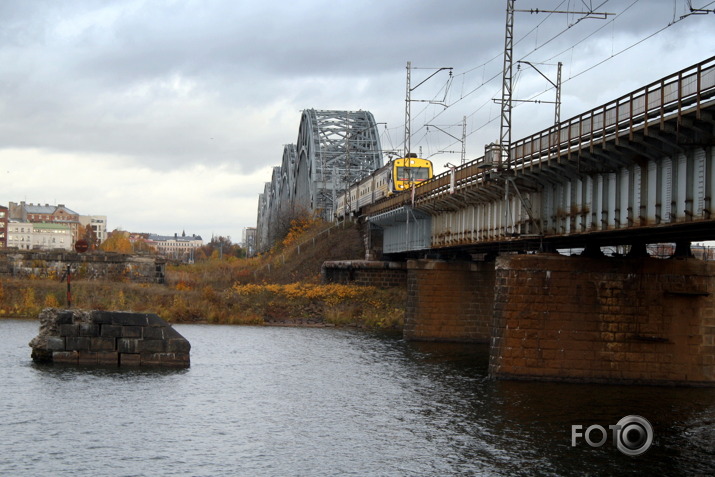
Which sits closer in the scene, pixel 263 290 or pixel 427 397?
pixel 427 397

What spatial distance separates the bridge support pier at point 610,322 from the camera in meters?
37.2

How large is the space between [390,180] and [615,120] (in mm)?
→ 52992

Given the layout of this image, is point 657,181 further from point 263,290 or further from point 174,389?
point 263,290

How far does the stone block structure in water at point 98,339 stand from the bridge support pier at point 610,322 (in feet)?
49.6

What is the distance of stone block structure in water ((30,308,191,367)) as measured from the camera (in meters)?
39.5

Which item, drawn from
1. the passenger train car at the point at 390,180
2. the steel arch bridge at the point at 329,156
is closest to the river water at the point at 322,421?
the passenger train car at the point at 390,180

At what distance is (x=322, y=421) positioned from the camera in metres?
30.0

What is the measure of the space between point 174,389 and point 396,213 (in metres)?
33.7

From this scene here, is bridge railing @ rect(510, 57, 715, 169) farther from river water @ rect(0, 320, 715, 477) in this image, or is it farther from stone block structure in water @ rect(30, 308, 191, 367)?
stone block structure in water @ rect(30, 308, 191, 367)

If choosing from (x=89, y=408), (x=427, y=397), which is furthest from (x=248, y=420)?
(x=427, y=397)

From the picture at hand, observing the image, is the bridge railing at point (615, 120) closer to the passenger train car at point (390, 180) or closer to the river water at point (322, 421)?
the river water at point (322, 421)

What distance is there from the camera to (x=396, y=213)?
2613 inches

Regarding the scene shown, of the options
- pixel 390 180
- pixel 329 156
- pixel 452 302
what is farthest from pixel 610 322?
pixel 329 156

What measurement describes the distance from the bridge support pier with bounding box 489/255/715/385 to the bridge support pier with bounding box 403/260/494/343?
68.4 feet
